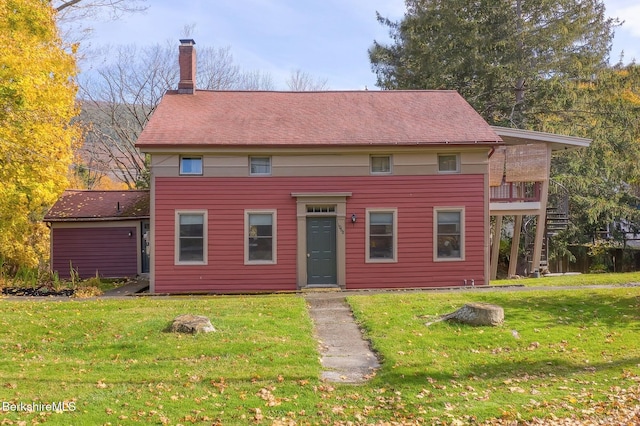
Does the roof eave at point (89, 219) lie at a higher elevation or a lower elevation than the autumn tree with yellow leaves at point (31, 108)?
lower

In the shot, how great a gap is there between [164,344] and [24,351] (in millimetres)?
2384

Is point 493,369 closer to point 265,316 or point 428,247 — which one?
point 265,316

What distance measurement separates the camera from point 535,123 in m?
30.1

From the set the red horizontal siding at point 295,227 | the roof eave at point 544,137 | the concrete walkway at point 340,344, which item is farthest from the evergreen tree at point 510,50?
the concrete walkway at point 340,344

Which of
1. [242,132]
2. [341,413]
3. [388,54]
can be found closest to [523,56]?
[388,54]

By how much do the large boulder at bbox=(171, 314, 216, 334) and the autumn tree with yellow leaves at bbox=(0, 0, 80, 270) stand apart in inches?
322

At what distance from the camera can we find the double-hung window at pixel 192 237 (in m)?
17.5

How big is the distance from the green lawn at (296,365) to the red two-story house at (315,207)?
13.2 ft

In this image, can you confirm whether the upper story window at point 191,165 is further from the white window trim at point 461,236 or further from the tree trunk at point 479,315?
the tree trunk at point 479,315

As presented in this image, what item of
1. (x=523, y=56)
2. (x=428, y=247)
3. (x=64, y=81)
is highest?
(x=523, y=56)

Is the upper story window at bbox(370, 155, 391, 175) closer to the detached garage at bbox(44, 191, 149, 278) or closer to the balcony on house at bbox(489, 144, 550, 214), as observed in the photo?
the balcony on house at bbox(489, 144, 550, 214)

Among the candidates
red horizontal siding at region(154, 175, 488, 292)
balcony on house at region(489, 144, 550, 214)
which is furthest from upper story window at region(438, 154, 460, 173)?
balcony on house at region(489, 144, 550, 214)

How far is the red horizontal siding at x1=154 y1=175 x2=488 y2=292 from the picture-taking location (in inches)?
687

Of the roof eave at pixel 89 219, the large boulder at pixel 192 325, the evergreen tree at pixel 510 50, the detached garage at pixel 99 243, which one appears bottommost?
the large boulder at pixel 192 325
